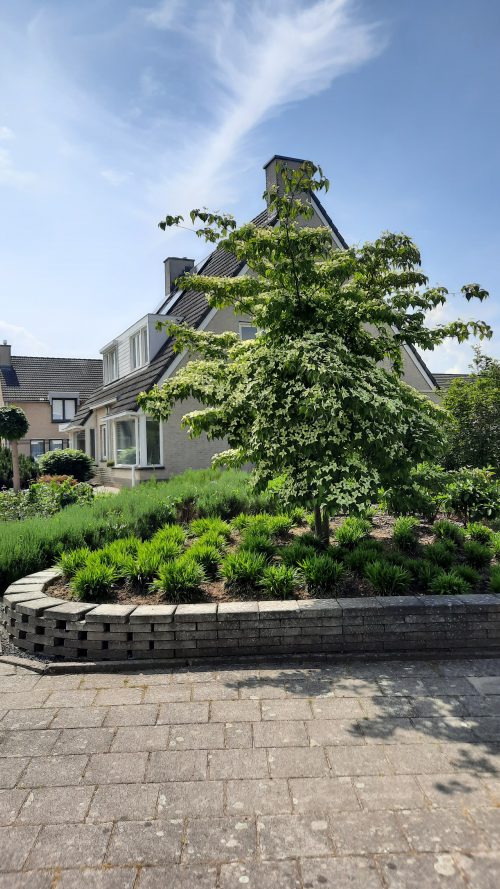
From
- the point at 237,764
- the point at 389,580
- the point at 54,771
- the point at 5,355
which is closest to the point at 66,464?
the point at 389,580

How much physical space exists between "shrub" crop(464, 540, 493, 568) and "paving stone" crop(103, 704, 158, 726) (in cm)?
363

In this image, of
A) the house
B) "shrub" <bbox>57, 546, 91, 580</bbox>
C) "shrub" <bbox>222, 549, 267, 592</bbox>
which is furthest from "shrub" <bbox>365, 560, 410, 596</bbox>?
the house

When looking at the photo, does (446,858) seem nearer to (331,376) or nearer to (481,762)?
(481,762)

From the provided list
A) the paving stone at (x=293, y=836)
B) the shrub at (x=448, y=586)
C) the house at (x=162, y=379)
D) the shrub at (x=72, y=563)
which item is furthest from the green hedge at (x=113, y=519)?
the house at (x=162, y=379)

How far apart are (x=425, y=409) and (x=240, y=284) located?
2.43 m

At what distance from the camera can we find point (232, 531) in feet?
23.3

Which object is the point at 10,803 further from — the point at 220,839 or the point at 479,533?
the point at 479,533

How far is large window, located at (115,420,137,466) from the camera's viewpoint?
60.3 ft

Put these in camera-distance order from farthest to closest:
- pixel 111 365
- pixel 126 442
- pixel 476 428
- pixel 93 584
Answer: pixel 111 365 → pixel 126 442 → pixel 476 428 → pixel 93 584

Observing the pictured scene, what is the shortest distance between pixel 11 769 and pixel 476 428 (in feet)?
33.3

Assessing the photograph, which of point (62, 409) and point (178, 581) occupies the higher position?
point (62, 409)

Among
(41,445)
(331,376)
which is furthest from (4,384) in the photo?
(331,376)

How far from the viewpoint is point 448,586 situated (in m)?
4.94

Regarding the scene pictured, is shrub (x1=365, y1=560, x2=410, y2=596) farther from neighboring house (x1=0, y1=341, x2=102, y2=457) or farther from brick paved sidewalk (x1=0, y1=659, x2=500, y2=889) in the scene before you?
neighboring house (x1=0, y1=341, x2=102, y2=457)
